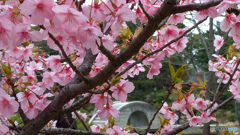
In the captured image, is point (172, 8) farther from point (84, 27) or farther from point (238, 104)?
point (238, 104)

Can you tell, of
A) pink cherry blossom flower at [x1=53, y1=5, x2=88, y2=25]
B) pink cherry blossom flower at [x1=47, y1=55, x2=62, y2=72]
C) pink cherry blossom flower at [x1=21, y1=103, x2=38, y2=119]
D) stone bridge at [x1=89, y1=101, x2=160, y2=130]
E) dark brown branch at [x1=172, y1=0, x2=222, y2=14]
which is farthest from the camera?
stone bridge at [x1=89, y1=101, x2=160, y2=130]

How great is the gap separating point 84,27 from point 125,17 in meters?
0.13

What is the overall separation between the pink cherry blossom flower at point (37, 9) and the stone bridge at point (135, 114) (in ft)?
26.0

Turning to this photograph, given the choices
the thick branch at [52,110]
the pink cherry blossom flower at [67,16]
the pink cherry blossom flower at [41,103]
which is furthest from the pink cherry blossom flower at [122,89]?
the pink cherry blossom flower at [67,16]

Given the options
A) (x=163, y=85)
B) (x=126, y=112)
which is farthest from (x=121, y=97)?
(x=163, y=85)

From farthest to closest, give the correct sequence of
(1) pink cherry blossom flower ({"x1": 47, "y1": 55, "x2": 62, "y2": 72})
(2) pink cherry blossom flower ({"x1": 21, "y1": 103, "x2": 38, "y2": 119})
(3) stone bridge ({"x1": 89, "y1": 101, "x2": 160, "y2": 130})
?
(3) stone bridge ({"x1": 89, "y1": 101, "x2": 160, "y2": 130}) < (1) pink cherry blossom flower ({"x1": 47, "y1": 55, "x2": 62, "y2": 72}) < (2) pink cherry blossom flower ({"x1": 21, "y1": 103, "x2": 38, "y2": 119})

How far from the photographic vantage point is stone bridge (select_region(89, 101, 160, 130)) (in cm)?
864

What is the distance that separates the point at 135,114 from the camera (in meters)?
10.1

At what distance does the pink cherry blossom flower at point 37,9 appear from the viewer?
0.54m

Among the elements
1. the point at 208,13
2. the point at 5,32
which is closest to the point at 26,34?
the point at 5,32

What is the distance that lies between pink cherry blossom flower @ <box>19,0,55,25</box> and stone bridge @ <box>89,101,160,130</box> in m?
7.93

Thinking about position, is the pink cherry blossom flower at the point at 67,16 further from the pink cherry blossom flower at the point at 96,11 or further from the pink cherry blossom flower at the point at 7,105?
the pink cherry blossom flower at the point at 7,105

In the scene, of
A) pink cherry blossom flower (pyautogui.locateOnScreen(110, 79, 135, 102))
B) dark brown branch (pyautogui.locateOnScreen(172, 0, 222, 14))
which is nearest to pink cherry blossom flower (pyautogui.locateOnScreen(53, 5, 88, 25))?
dark brown branch (pyautogui.locateOnScreen(172, 0, 222, 14))

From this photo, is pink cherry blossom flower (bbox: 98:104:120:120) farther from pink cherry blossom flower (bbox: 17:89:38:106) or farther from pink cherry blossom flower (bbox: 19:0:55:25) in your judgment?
pink cherry blossom flower (bbox: 19:0:55:25)
